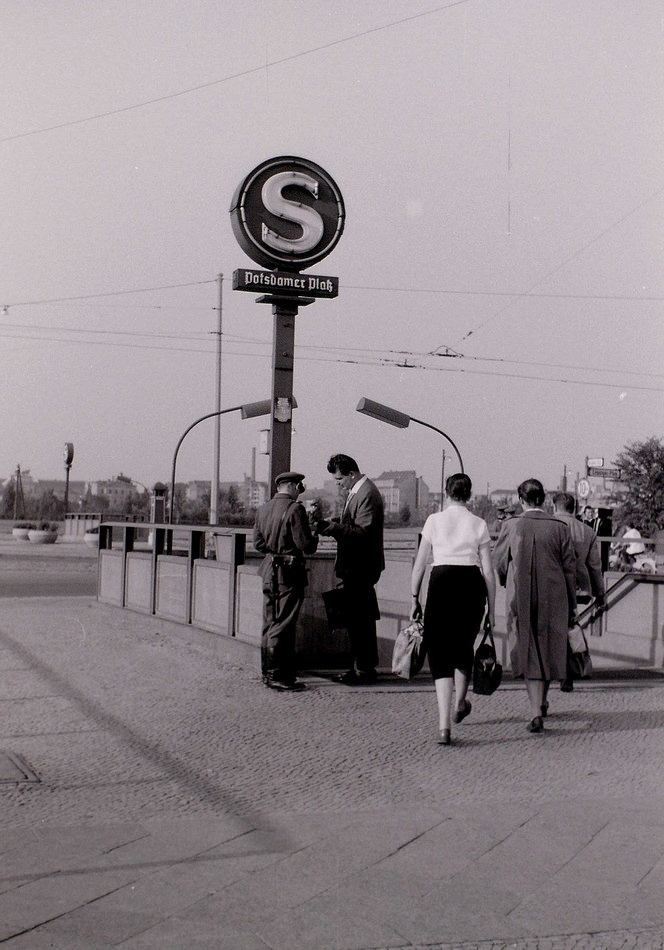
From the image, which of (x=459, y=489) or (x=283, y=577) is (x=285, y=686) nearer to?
(x=283, y=577)

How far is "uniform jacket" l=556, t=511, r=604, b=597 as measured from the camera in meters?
7.25

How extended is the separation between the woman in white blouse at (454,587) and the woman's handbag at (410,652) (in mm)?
124

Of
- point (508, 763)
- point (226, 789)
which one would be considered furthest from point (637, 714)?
point (226, 789)

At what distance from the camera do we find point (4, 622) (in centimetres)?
1185

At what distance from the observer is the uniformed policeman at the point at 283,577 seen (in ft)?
24.9

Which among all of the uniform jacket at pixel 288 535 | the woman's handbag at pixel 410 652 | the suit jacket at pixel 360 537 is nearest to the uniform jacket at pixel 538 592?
the woman's handbag at pixel 410 652

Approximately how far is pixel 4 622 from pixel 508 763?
781 centimetres

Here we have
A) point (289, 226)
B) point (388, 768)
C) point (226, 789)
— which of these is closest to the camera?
point (226, 789)

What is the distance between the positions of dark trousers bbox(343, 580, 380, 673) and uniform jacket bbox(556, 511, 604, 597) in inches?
60.3

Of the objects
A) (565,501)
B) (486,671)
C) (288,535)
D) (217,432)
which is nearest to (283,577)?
(288,535)

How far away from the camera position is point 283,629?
7.61m

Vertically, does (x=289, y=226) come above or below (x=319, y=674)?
above

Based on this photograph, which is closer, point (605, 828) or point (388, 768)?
point (605, 828)

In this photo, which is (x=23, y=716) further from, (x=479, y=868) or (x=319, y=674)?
(x=479, y=868)
